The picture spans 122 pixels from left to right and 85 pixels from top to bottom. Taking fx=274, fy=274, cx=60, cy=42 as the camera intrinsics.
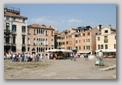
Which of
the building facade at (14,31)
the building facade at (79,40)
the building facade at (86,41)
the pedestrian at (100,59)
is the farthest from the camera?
the building facade at (86,41)

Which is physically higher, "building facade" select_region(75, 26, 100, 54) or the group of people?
"building facade" select_region(75, 26, 100, 54)

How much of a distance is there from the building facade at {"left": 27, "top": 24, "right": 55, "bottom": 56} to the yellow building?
128cm

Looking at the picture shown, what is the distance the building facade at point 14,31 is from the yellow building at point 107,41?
6.66 feet

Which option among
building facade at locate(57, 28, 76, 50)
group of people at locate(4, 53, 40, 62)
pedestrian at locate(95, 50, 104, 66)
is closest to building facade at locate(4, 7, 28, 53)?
group of people at locate(4, 53, 40, 62)

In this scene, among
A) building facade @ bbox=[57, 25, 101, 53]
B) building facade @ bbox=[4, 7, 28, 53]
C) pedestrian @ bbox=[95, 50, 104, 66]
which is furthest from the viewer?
building facade @ bbox=[57, 25, 101, 53]

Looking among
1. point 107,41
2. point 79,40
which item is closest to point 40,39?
point 79,40

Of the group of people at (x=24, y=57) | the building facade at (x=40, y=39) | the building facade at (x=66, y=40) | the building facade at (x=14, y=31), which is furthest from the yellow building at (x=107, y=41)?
the building facade at (x=14, y=31)

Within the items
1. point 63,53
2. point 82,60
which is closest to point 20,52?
point 63,53

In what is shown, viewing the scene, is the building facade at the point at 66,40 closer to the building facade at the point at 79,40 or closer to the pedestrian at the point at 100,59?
the building facade at the point at 79,40

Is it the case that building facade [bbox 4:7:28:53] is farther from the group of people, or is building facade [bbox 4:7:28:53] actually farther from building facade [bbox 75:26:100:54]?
building facade [bbox 75:26:100:54]

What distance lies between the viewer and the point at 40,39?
299 inches

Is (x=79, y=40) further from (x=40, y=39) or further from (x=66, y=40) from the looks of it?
(x=40, y=39)

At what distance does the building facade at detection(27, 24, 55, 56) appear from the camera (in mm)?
7426

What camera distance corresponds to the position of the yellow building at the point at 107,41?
7066 millimetres
